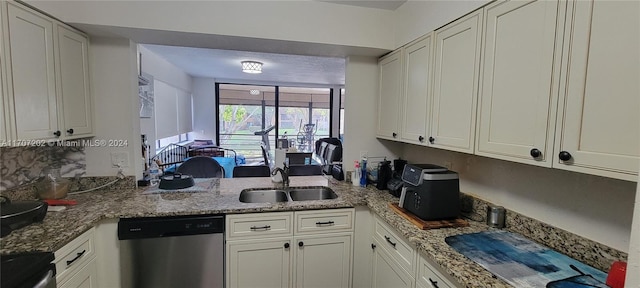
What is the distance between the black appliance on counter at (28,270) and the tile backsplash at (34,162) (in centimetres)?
86

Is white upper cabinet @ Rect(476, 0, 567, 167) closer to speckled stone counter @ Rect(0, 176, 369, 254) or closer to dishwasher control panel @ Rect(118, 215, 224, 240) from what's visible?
speckled stone counter @ Rect(0, 176, 369, 254)

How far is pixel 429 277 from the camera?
133 cm

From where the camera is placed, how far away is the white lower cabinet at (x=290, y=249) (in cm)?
185

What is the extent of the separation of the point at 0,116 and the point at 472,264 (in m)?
2.21

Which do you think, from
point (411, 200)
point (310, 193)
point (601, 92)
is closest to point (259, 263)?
point (310, 193)

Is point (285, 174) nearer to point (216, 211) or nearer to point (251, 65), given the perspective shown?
point (216, 211)

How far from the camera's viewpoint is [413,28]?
2000 mm

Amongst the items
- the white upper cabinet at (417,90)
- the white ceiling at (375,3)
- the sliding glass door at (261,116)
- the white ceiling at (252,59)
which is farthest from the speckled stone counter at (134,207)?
the sliding glass door at (261,116)

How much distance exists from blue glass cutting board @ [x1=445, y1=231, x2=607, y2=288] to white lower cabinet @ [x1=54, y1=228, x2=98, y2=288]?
1.82 m

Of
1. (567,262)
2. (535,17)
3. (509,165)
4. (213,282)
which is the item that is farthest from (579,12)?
(213,282)

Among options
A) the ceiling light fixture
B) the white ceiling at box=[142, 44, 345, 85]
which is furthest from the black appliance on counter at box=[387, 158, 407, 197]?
the ceiling light fixture

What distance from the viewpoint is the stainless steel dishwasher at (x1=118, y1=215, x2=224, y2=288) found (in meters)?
1.71

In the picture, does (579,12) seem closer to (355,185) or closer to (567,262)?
(567,262)

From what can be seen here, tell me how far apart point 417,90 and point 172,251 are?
6.14ft
